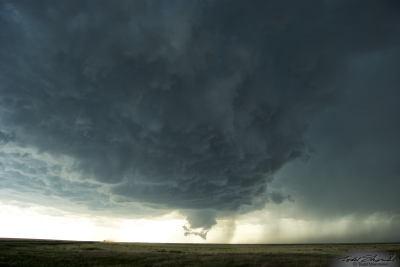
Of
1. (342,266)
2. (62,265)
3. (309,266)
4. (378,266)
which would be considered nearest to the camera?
(378,266)

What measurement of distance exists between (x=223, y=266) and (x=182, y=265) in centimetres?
626

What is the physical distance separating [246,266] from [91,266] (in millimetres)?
22677

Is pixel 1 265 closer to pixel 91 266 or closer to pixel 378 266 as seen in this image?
pixel 91 266

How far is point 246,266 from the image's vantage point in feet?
101

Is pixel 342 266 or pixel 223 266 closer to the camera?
pixel 342 266

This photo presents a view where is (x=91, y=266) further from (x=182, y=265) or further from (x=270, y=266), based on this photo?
(x=270, y=266)

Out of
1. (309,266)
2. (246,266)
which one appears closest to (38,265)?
(246,266)

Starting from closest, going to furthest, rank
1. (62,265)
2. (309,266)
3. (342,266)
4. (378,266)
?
(378,266) → (342,266) → (309,266) → (62,265)

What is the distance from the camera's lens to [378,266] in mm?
25328

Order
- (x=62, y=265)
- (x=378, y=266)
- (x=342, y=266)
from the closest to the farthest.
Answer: (x=378, y=266) < (x=342, y=266) < (x=62, y=265)

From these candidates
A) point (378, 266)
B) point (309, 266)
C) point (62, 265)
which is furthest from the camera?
point (62, 265)

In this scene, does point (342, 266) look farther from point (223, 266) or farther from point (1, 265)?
point (1, 265)

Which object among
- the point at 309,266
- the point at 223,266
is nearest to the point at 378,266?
the point at 309,266

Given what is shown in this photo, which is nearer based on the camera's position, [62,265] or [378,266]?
[378,266]
